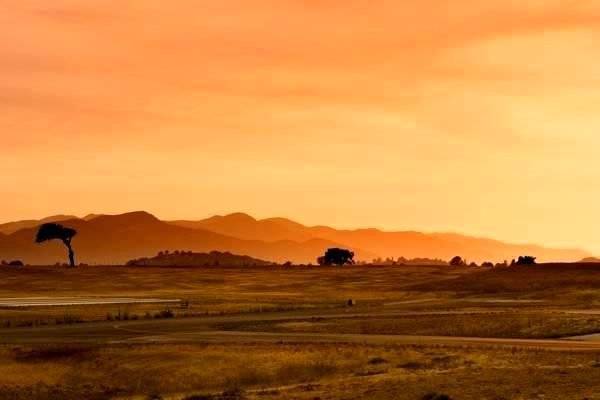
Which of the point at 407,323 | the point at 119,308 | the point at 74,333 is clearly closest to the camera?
the point at 74,333

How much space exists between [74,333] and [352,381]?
1256 inches

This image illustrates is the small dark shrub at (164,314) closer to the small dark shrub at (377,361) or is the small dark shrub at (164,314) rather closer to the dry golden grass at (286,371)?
the dry golden grass at (286,371)

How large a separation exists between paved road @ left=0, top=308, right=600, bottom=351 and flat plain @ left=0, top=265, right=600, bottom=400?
9 centimetres

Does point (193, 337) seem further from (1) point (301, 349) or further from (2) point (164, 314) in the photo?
(2) point (164, 314)

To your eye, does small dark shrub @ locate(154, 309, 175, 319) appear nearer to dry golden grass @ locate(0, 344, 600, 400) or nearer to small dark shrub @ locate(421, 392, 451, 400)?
dry golden grass @ locate(0, 344, 600, 400)

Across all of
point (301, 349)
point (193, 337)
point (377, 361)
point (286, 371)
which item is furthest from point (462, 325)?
point (286, 371)

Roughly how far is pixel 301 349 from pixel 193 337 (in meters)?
12.0

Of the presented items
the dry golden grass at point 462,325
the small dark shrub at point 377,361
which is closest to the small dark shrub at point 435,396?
the small dark shrub at point 377,361

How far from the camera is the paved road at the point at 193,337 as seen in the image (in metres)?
61.6

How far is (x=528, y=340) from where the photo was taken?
64.2 m

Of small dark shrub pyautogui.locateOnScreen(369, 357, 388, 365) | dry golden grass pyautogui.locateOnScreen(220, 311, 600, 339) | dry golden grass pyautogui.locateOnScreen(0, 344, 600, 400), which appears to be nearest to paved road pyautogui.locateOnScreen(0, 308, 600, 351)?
dry golden grass pyautogui.locateOnScreen(220, 311, 600, 339)

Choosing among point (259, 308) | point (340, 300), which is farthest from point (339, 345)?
point (340, 300)

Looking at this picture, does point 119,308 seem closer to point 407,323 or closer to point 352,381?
point 407,323

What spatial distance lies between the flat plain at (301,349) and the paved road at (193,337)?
A: 0.09 m
